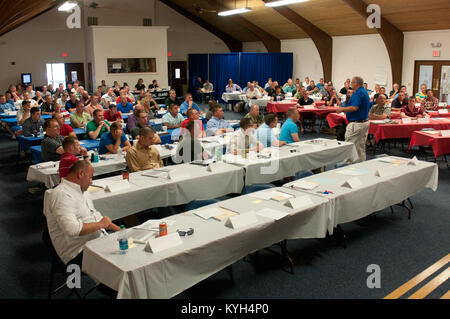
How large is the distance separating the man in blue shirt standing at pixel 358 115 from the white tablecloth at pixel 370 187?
1469mm

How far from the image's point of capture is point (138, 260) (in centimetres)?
290

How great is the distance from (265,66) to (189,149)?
45.7ft

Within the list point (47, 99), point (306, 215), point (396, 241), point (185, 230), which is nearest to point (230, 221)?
point (185, 230)

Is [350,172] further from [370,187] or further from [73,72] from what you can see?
[73,72]

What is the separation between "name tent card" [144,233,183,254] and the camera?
9.96 ft

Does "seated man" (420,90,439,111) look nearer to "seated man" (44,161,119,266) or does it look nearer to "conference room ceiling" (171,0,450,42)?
"conference room ceiling" (171,0,450,42)

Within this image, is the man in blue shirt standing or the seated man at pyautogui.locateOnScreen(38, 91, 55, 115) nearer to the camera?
the man in blue shirt standing

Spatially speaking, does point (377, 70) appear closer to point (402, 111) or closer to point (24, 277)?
point (402, 111)

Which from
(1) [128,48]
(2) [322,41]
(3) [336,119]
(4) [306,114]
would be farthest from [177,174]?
(1) [128,48]

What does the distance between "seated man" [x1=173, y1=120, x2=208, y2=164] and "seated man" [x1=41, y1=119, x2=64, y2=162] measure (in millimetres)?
1644

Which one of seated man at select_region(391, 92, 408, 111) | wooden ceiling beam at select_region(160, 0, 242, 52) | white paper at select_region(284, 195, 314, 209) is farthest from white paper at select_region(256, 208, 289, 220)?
wooden ceiling beam at select_region(160, 0, 242, 52)

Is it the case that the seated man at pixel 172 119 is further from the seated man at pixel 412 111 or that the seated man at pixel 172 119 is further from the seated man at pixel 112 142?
the seated man at pixel 412 111

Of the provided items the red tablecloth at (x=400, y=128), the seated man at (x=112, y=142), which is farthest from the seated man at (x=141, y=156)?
the red tablecloth at (x=400, y=128)

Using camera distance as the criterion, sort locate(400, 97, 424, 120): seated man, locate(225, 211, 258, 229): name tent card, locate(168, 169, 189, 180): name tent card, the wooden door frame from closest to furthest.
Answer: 1. locate(225, 211, 258, 229): name tent card
2. locate(168, 169, 189, 180): name tent card
3. locate(400, 97, 424, 120): seated man
4. the wooden door frame
